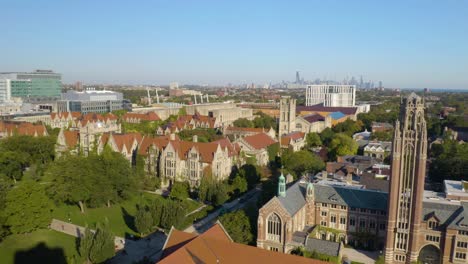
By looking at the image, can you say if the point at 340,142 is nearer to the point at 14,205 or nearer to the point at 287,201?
the point at 287,201

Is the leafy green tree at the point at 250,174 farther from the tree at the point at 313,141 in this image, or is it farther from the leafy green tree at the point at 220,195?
the tree at the point at 313,141

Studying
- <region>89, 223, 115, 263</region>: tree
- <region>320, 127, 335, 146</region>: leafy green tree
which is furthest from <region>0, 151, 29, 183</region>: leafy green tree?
<region>320, 127, 335, 146</region>: leafy green tree

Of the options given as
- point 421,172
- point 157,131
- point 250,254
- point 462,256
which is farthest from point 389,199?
point 157,131

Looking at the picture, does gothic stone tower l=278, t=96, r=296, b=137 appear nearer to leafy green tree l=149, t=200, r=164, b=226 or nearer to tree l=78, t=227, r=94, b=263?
leafy green tree l=149, t=200, r=164, b=226

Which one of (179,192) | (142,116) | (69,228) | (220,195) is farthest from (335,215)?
(142,116)

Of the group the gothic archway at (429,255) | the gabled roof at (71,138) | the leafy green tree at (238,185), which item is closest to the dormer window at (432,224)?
the gothic archway at (429,255)

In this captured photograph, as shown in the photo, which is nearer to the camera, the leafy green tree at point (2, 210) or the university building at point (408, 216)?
the university building at point (408, 216)
